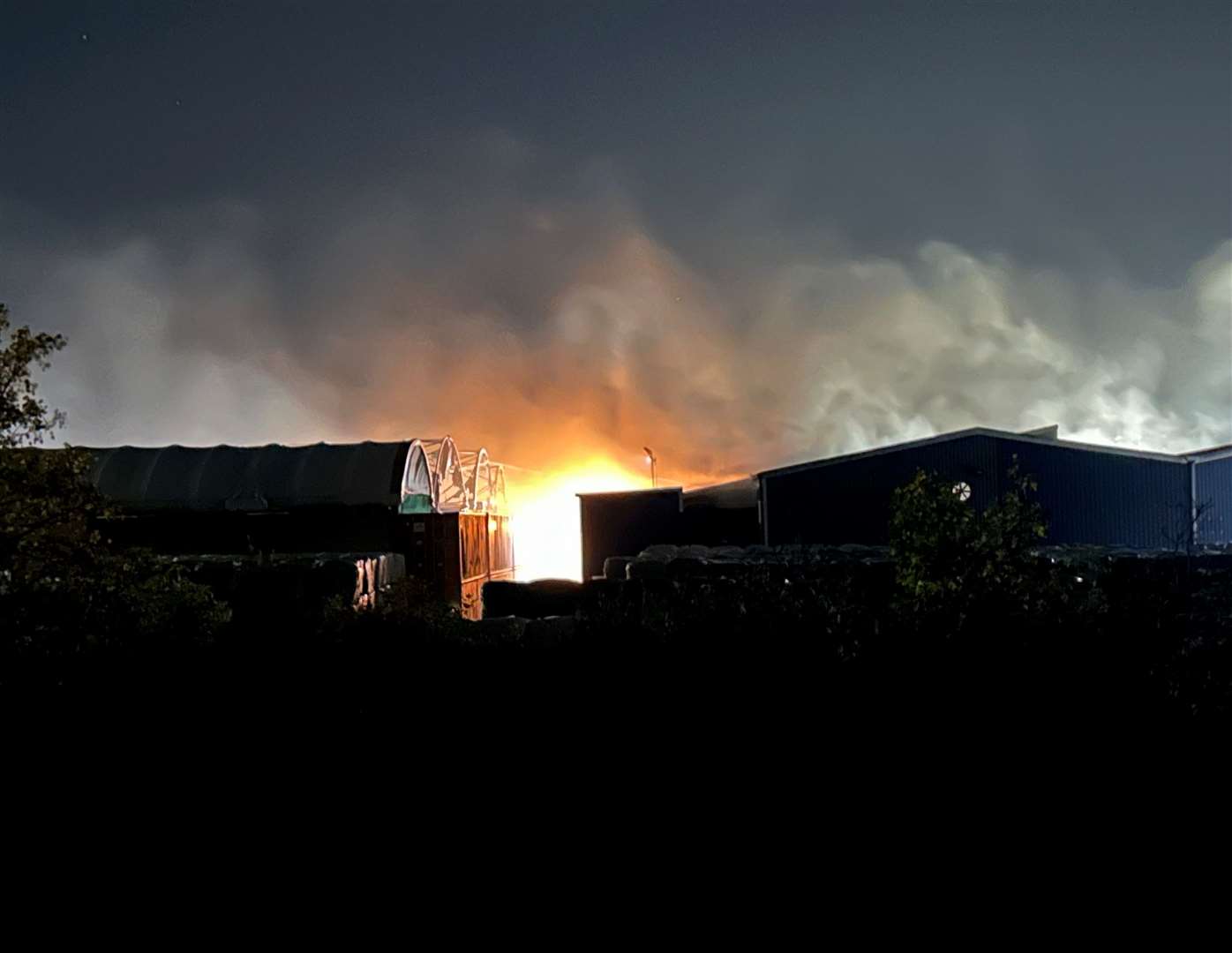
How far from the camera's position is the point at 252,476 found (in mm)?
25312

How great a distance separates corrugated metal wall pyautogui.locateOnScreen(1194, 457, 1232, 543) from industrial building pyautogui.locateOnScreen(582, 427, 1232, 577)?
0.02 meters

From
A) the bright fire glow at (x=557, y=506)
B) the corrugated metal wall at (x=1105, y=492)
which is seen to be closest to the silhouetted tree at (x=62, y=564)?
the corrugated metal wall at (x=1105, y=492)

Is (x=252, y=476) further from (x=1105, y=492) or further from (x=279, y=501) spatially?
(x=1105, y=492)

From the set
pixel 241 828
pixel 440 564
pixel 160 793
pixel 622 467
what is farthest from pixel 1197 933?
pixel 622 467

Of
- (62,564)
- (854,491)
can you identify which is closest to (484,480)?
(854,491)

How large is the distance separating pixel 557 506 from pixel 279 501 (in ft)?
55.2

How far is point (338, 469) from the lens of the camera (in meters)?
25.2

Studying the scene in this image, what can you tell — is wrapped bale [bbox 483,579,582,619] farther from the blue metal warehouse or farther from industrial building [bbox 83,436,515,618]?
the blue metal warehouse

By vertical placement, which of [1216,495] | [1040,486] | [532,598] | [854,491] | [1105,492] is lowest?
[532,598]

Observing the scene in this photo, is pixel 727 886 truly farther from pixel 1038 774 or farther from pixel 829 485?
pixel 829 485

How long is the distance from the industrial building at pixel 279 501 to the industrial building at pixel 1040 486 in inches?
350

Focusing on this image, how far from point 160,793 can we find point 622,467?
35.4m

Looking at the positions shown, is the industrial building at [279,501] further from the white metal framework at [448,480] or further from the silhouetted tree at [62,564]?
the silhouetted tree at [62,564]

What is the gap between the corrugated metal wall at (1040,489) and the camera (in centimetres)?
2412
